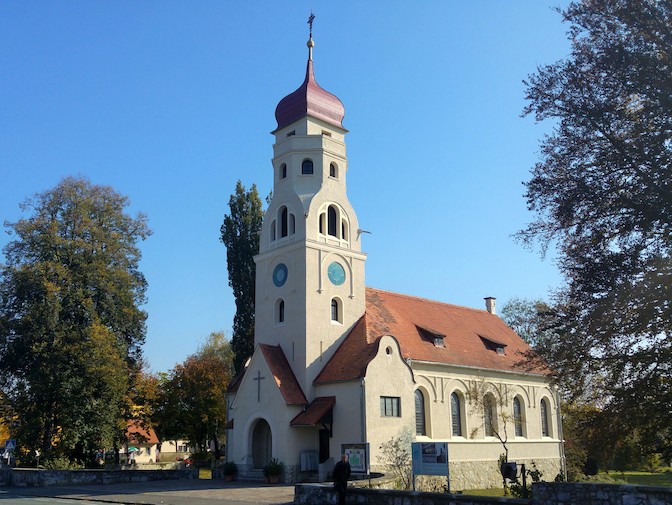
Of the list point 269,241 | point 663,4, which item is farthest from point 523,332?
point 663,4

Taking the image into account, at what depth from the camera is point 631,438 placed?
658 inches

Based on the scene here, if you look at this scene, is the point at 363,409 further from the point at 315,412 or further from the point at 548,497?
the point at 548,497

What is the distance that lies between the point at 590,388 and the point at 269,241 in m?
23.8

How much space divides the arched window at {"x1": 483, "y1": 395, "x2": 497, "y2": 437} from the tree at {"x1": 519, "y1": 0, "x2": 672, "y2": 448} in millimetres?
21187

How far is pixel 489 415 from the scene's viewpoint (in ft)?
128

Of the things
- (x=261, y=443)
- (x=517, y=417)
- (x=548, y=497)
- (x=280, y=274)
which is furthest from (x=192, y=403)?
(x=548, y=497)

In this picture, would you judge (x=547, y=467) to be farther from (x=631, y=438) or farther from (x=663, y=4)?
(x=663, y=4)

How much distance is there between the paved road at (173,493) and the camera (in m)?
23.3

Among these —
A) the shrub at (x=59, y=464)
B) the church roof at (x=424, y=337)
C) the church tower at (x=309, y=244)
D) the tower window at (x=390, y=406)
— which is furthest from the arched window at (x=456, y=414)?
the shrub at (x=59, y=464)

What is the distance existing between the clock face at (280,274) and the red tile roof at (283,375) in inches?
142

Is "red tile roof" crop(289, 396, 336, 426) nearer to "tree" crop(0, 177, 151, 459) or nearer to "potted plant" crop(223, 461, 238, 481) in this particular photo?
"potted plant" crop(223, 461, 238, 481)

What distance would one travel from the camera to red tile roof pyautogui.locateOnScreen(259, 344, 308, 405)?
32.9m

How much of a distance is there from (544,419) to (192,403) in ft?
80.4

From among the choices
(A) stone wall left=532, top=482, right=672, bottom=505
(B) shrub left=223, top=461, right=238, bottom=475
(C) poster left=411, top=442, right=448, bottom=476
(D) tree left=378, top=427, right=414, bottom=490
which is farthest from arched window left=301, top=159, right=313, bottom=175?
(A) stone wall left=532, top=482, right=672, bottom=505
